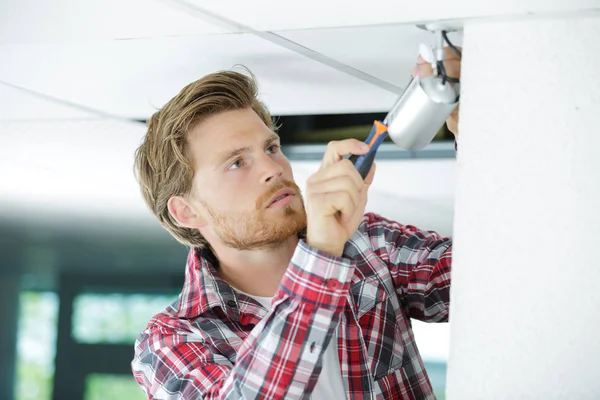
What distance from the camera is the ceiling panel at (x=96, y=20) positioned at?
1082 mm

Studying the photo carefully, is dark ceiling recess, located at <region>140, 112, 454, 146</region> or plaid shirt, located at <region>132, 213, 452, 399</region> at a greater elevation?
dark ceiling recess, located at <region>140, 112, 454, 146</region>

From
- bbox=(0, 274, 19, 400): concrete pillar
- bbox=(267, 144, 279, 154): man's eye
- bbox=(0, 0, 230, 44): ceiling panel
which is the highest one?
bbox=(0, 0, 230, 44): ceiling panel

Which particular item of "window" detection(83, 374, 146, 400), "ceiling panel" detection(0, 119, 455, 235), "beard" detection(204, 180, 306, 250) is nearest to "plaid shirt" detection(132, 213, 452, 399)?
"beard" detection(204, 180, 306, 250)

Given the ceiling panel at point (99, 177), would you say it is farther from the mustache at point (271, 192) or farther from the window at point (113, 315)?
the window at point (113, 315)

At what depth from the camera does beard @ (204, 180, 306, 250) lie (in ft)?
4.97

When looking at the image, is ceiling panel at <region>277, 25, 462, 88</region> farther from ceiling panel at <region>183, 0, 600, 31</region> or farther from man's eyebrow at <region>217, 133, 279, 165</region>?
man's eyebrow at <region>217, 133, 279, 165</region>

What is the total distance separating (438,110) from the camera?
0.97 metres

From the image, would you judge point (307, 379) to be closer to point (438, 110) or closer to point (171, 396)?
point (171, 396)

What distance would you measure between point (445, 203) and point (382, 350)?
1185mm

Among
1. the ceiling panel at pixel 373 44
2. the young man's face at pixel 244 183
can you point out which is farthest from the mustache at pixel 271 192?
the ceiling panel at pixel 373 44

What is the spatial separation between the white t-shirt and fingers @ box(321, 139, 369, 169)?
18.9 inches

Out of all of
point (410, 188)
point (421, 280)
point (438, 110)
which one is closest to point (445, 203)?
point (410, 188)

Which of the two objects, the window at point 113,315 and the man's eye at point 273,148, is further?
the window at point 113,315

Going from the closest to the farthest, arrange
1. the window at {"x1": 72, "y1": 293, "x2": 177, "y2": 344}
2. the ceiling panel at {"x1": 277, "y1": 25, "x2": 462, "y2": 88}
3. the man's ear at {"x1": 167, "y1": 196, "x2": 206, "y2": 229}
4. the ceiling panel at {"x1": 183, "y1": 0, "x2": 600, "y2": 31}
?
1. the ceiling panel at {"x1": 183, "y1": 0, "x2": 600, "y2": 31}
2. the ceiling panel at {"x1": 277, "y1": 25, "x2": 462, "y2": 88}
3. the man's ear at {"x1": 167, "y1": 196, "x2": 206, "y2": 229}
4. the window at {"x1": 72, "y1": 293, "x2": 177, "y2": 344}
